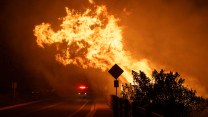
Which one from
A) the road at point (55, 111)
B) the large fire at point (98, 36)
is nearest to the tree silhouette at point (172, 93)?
the road at point (55, 111)

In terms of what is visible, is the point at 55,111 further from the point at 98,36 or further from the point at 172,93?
the point at 172,93

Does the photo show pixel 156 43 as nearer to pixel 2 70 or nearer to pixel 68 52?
pixel 68 52

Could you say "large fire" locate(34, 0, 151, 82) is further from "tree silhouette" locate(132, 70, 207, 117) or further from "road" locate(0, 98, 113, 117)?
"tree silhouette" locate(132, 70, 207, 117)

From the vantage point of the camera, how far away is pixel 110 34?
36.2m

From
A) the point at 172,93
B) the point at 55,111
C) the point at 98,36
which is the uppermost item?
the point at 98,36

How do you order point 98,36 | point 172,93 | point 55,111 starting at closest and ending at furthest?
point 172,93 → point 55,111 → point 98,36

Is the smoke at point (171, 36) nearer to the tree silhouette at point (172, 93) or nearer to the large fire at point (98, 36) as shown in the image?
the large fire at point (98, 36)

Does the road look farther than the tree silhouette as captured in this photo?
Yes

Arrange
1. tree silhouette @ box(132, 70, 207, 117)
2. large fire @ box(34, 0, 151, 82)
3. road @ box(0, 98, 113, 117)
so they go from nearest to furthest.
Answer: tree silhouette @ box(132, 70, 207, 117) → road @ box(0, 98, 113, 117) → large fire @ box(34, 0, 151, 82)

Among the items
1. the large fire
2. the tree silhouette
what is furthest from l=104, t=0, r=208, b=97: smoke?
the tree silhouette

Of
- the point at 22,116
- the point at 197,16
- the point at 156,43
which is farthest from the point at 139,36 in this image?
the point at 22,116

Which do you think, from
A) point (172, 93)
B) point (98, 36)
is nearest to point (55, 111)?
point (98, 36)

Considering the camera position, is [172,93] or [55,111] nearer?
[172,93]

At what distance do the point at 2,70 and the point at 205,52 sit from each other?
27.4 metres
